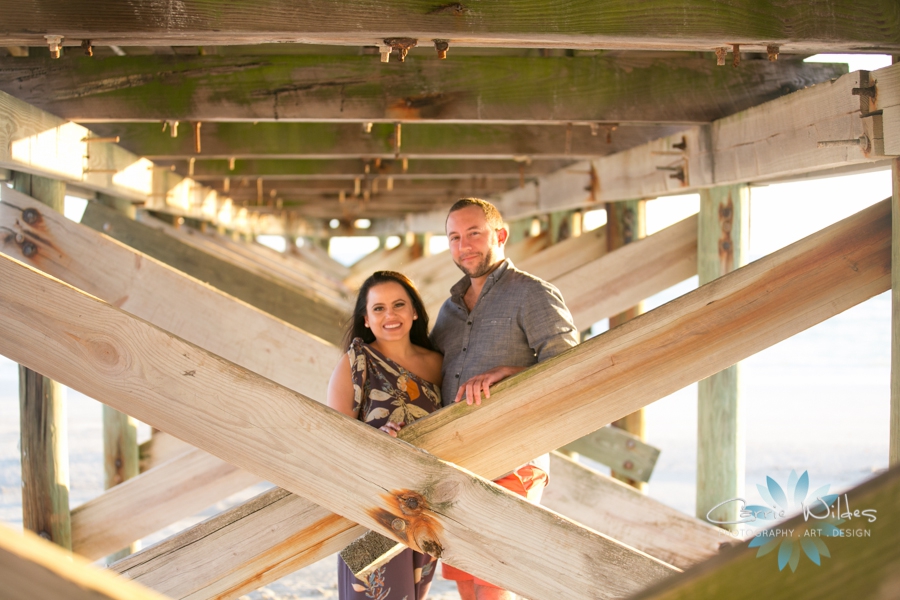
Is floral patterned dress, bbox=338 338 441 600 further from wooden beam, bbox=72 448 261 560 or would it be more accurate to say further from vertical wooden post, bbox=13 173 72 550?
vertical wooden post, bbox=13 173 72 550

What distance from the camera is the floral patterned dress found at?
2709mm

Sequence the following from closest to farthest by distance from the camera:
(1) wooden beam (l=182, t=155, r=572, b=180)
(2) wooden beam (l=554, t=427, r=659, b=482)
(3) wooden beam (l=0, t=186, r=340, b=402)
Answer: (3) wooden beam (l=0, t=186, r=340, b=402), (2) wooden beam (l=554, t=427, r=659, b=482), (1) wooden beam (l=182, t=155, r=572, b=180)

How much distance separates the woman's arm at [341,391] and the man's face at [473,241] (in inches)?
22.7

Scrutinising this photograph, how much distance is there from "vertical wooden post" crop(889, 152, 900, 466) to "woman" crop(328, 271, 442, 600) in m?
1.44

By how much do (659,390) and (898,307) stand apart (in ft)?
2.40

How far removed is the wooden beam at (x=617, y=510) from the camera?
148 inches

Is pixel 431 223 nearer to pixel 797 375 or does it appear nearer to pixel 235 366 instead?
pixel 235 366

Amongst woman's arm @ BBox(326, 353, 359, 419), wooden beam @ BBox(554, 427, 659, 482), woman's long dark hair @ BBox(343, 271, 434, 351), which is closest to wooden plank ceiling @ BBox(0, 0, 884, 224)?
woman's long dark hair @ BBox(343, 271, 434, 351)

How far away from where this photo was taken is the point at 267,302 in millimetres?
3693

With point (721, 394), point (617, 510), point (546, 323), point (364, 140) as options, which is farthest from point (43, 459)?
point (721, 394)

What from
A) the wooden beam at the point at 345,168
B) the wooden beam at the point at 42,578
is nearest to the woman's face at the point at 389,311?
the wooden beam at the point at 42,578

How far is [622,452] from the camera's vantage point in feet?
18.9

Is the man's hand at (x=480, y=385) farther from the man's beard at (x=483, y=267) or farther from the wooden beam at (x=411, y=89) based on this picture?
the wooden beam at (x=411, y=89)

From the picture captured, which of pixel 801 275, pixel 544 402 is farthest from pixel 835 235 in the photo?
pixel 544 402
